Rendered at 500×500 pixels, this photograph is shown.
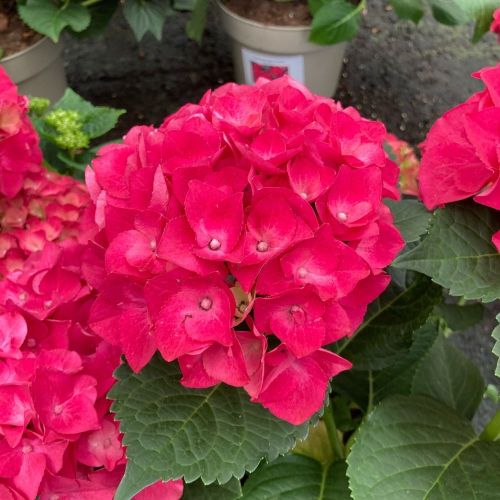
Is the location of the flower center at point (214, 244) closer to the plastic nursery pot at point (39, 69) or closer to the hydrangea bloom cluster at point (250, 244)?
the hydrangea bloom cluster at point (250, 244)

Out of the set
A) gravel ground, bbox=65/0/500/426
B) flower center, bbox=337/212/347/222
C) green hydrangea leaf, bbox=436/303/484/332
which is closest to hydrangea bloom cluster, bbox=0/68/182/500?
flower center, bbox=337/212/347/222

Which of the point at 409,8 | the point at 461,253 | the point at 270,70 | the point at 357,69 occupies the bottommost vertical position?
the point at 357,69

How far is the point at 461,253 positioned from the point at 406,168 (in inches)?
24.0

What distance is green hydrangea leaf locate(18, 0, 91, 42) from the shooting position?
1.64m

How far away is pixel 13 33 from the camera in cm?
177

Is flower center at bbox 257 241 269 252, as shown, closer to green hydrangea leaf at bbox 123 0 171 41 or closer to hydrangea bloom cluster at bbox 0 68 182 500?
hydrangea bloom cluster at bbox 0 68 182 500

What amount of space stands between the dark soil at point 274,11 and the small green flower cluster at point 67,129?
34.5 inches

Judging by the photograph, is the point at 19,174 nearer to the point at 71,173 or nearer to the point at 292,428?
the point at 71,173

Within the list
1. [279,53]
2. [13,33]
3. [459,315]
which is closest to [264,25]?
[279,53]

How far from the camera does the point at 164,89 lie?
2107mm

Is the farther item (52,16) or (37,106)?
(52,16)

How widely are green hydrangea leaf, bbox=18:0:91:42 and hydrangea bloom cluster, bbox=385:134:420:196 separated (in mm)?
875

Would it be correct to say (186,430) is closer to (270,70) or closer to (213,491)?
(213,491)

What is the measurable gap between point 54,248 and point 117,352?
0.17 m
